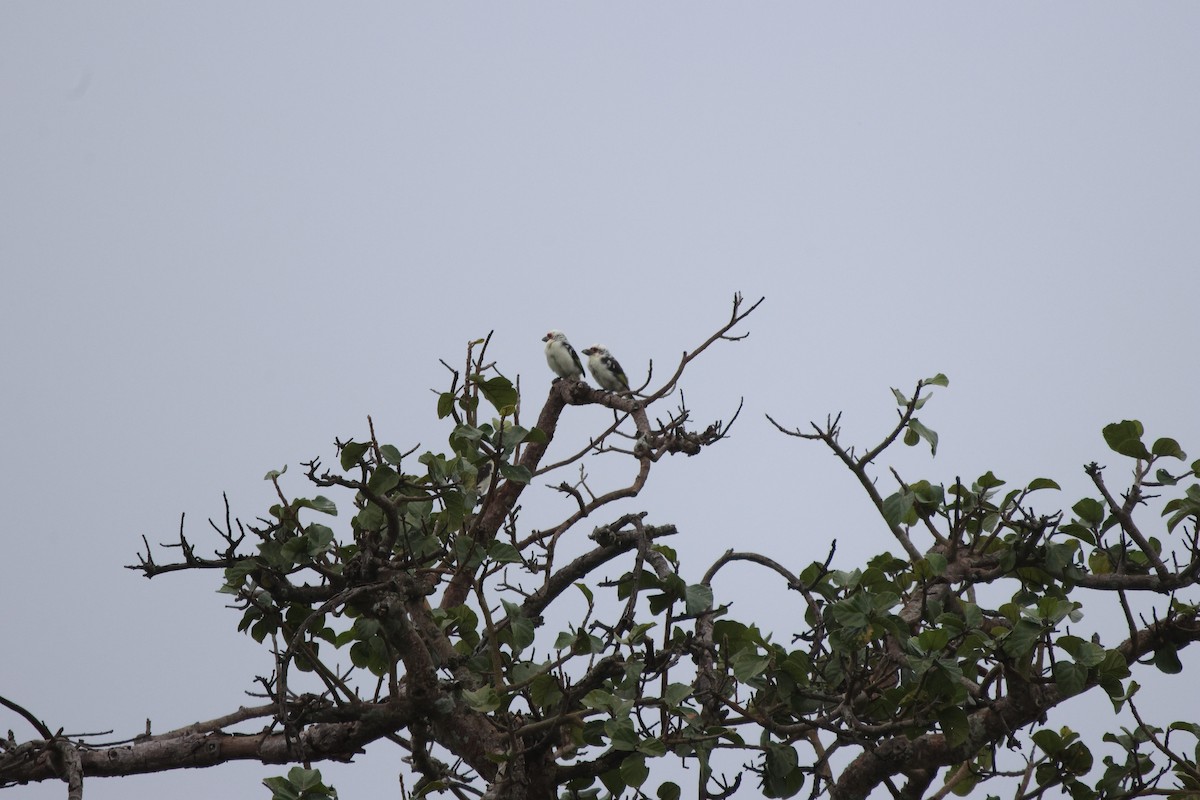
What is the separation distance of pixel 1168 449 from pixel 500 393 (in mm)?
2455

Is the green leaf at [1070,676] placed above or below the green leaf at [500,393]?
below

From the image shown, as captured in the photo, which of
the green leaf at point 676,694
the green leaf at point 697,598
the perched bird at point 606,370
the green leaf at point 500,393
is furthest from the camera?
the perched bird at point 606,370

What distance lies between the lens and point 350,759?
412 centimetres

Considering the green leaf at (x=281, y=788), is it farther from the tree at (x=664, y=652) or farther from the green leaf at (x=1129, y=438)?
the green leaf at (x=1129, y=438)

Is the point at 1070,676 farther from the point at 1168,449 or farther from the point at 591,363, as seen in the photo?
the point at 591,363

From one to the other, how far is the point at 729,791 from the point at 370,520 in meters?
1.51

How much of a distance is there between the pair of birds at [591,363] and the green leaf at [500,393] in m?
5.51

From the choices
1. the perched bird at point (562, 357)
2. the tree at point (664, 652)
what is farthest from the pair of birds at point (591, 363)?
the tree at point (664, 652)

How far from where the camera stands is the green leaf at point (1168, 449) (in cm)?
413

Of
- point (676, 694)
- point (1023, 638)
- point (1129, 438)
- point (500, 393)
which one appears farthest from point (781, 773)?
point (1129, 438)

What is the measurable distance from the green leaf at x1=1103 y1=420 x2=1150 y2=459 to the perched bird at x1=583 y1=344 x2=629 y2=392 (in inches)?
221

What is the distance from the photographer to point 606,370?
9547mm

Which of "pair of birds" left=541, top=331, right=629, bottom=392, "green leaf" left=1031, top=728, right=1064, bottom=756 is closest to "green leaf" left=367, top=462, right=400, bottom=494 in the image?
"green leaf" left=1031, top=728, right=1064, bottom=756

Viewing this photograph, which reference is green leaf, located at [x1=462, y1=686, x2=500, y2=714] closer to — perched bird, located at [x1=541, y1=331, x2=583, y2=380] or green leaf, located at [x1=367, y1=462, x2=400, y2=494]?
green leaf, located at [x1=367, y1=462, x2=400, y2=494]
